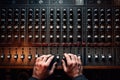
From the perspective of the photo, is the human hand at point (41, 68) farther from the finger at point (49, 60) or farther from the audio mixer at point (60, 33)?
the audio mixer at point (60, 33)

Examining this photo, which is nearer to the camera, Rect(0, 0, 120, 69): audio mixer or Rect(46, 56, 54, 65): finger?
Rect(46, 56, 54, 65): finger

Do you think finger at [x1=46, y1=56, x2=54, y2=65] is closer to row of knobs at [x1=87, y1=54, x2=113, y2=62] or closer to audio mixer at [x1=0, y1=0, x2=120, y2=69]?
audio mixer at [x1=0, y1=0, x2=120, y2=69]

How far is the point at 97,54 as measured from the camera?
2.54m

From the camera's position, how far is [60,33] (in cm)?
258

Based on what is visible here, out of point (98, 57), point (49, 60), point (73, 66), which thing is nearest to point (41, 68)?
point (49, 60)

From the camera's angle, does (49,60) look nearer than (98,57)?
Yes

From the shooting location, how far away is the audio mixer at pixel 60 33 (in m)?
2.54

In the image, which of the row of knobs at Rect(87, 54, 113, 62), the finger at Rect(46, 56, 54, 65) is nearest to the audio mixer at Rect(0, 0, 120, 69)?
→ the row of knobs at Rect(87, 54, 113, 62)

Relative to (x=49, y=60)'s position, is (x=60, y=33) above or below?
above

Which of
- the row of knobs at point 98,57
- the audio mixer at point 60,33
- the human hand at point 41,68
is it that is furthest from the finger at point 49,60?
the row of knobs at point 98,57

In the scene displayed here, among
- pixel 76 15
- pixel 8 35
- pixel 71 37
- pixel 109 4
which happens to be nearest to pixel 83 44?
pixel 71 37

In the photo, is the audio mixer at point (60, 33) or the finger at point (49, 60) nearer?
the finger at point (49, 60)

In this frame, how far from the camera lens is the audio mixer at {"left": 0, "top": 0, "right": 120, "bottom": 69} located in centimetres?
254

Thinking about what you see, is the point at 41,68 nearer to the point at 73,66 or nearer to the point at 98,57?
the point at 73,66
